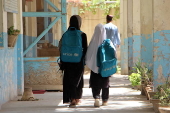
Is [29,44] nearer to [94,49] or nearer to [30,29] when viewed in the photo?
[30,29]

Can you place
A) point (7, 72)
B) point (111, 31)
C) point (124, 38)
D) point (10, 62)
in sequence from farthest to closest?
point (124, 38), point (111, 31), point (10, 62), point (7, 72)

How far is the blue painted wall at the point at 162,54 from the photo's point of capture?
7.89 metres

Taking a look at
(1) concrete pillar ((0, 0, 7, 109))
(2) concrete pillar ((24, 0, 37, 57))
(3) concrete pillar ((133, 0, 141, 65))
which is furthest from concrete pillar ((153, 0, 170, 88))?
(3) concrete pillar ((133, 0, 141, 65))

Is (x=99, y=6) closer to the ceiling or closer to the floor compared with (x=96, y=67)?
closer to the ceiling

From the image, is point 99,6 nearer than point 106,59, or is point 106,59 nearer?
point 106,59

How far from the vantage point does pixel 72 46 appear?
7.77 m

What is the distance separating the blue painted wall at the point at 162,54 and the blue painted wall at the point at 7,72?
2.96m

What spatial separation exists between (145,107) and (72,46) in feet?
5.73

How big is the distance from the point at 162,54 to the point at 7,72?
10.5 ft

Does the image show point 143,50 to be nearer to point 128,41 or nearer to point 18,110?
point 18,110

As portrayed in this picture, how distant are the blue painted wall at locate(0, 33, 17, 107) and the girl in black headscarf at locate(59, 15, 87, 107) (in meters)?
1.25

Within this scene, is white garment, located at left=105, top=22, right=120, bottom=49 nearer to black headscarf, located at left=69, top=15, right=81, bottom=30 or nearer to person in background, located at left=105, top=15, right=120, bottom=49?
person in background, located at left=105, top=15, right=120, bottom=49

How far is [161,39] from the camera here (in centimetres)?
791

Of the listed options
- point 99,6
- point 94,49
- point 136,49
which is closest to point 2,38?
point 94,49
